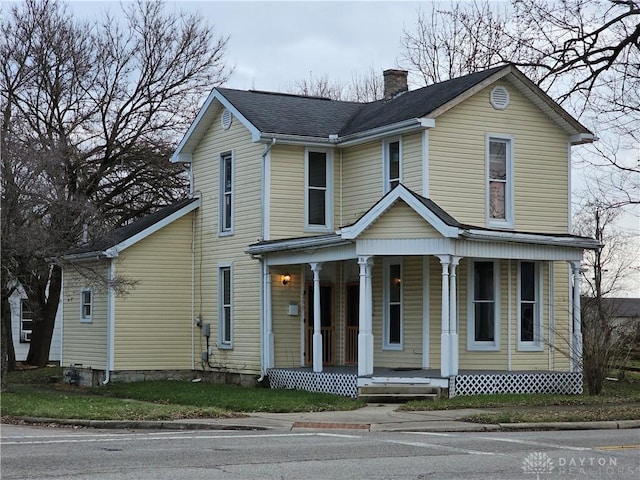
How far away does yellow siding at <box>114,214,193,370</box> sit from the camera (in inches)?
1149

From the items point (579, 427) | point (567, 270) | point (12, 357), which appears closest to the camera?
point (579, 427)

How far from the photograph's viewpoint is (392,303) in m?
26.2

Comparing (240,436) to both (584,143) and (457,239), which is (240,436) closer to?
(457,239)

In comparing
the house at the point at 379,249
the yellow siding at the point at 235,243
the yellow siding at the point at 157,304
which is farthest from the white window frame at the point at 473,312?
the yellow siding at the point at 157,304

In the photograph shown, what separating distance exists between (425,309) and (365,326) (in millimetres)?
2420

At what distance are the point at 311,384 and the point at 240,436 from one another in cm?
795

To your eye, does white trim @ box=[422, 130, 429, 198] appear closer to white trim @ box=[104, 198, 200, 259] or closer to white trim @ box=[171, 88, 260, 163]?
white trim @ box=[171, 88, 260, 163]

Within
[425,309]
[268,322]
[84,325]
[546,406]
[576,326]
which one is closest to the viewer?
[546,406]

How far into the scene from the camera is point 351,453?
1418 centimetres

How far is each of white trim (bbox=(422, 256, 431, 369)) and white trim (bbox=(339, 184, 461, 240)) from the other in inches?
107

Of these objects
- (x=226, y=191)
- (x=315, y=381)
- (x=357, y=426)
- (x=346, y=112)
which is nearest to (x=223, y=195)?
(x=226, y=191)

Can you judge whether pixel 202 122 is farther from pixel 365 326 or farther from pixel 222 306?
pixel 365 326

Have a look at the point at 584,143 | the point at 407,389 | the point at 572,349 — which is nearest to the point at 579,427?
the point at 407,389

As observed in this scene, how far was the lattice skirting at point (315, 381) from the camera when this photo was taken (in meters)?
23.4
